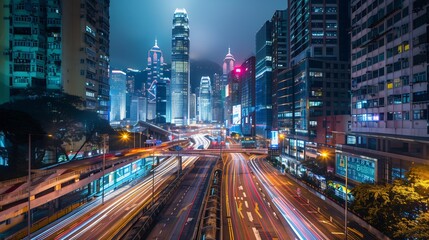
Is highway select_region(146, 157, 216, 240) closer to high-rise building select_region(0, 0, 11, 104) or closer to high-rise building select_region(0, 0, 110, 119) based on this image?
high-rise building select_region(0, 0, 110, 119)

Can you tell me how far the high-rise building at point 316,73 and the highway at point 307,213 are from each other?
31.9m

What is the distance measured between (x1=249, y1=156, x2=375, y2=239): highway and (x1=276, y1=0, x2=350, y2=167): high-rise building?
105ft

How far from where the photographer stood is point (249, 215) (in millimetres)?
41500

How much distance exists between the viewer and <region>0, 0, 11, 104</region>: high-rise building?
6900 centimetres

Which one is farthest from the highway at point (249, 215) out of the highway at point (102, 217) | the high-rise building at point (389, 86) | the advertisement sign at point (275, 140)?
the advertisement sign at point (275, 140)

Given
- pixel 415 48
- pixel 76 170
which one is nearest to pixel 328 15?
pixel 415 48

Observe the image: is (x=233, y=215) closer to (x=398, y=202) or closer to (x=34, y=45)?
(x=398, y=202)

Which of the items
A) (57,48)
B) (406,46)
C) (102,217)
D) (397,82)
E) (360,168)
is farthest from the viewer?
(57,48)

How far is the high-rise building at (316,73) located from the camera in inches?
3711

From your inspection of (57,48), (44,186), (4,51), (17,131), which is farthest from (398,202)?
(4,51)

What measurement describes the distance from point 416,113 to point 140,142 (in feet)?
341

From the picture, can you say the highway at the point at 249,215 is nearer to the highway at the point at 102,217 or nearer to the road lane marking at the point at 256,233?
the road lane marking at the point at 256,233

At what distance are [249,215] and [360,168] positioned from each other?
26632 mm

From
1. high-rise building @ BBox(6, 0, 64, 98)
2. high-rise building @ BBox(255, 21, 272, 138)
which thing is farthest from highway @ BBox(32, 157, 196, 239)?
high-rise building @ BBox(255, 21, 272, 138)
